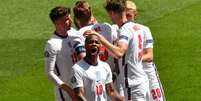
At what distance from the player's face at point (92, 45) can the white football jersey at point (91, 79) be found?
0.21 m

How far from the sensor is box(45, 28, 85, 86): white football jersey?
8977 mm

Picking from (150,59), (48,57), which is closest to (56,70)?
(48,57)

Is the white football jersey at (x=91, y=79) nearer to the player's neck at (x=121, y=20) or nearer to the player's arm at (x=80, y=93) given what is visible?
the player's arm at (x=80, y=93)

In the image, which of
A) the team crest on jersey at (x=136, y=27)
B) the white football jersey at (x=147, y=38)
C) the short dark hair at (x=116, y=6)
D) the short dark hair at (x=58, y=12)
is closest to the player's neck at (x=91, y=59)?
the short dark hair at (x=58, y=12)

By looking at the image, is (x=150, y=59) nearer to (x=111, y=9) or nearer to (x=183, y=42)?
(x=111, y=9)

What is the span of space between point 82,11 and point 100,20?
11377mm

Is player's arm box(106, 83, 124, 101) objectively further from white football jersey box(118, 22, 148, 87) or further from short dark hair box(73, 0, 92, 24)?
short dark hair box(73, 0, 92, 24)

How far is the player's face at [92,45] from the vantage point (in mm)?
8156

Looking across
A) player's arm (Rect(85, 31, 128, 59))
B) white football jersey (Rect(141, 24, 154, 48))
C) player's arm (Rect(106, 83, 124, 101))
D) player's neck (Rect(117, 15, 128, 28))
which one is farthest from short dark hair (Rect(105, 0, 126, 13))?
player's arm (Rect(106, 83, 124, 101))

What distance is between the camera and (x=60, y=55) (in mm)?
9070

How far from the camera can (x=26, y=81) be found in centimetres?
1498

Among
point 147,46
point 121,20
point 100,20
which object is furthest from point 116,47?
point 100,20

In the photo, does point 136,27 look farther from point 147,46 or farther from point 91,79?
point 91,79

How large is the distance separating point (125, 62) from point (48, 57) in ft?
3.66
